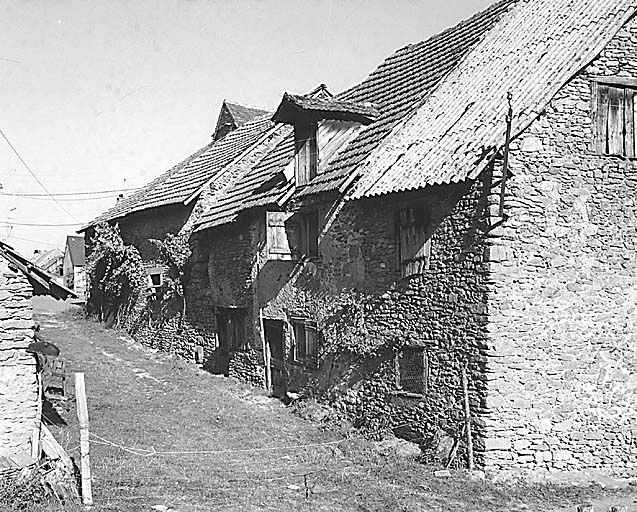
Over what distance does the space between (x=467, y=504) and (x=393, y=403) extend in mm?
3842

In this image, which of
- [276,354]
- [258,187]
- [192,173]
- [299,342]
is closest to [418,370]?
[299,342]

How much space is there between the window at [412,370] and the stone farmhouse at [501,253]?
0.12 feet

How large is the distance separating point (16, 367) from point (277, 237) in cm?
841

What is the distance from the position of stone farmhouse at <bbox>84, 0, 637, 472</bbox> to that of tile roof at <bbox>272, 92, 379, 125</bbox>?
3.17 feet

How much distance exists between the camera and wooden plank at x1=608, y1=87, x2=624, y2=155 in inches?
586

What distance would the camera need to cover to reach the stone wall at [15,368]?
481 inches

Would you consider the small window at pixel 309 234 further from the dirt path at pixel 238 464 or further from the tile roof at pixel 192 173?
the tile roof at pixel 192 173

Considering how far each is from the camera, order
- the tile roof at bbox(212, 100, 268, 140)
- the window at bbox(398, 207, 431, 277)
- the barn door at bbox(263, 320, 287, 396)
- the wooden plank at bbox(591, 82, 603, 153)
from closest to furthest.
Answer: the wooden plank at bbox(591, 82, 603, 153) < the window at bbox(398, 207, 431, 277) < the barn door at bbox(263, 320, 287, 396) < the tile roof at bbox(212, 100, 268, 140)

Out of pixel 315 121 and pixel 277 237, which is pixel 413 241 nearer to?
pixel 277 237

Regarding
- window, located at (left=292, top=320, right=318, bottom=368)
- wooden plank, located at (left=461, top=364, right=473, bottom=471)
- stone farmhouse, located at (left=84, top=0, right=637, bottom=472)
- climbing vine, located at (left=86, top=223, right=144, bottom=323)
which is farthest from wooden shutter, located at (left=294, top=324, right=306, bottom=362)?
climbing vine, located at (left=86, top=223, right=144, bottom=323)

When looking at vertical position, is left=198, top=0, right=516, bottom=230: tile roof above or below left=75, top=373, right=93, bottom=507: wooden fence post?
above

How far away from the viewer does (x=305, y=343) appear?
19203 millimetres

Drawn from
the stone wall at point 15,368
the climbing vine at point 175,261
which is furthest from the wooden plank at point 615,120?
the climbing vine at point 175,261

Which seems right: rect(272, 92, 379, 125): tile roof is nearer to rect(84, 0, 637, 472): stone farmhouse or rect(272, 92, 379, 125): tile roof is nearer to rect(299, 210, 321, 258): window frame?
rect(84, 0, 637, 472): stone farmhouse
